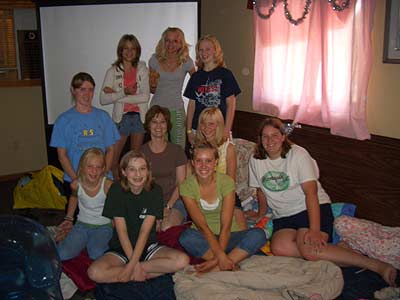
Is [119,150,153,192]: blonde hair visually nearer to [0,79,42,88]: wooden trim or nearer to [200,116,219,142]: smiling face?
[200,116,219,142]: smiling face

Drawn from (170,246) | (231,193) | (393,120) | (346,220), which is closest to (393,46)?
(393,120)

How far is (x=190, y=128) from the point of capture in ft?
11.4

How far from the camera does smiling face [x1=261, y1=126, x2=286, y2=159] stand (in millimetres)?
2602

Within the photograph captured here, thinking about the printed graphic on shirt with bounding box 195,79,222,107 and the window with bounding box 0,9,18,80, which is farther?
the window with bounding box 0,9,18,80

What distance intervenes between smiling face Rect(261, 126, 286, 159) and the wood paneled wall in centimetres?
57

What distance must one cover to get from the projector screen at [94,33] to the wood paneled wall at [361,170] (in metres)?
1.55

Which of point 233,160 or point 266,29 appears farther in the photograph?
point 266,29

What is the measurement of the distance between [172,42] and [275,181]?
57.8 inches

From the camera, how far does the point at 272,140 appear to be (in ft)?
8.58

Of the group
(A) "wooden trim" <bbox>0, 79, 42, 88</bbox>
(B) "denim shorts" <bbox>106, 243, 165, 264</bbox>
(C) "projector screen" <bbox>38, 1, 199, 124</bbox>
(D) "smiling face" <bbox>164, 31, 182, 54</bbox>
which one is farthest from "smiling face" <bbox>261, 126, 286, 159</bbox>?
(A) "wooden trim" <bbox>0, 79, 42, 88</bbox>

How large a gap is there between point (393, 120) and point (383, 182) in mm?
378

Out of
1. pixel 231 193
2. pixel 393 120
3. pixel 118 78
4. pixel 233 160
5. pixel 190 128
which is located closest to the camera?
pixel 231 193

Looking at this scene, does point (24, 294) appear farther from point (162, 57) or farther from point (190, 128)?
point (162, 57)

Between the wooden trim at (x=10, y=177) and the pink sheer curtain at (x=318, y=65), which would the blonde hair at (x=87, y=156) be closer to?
the pink sheer curtain at (x=318, y=65)
